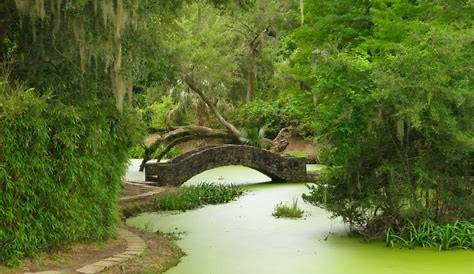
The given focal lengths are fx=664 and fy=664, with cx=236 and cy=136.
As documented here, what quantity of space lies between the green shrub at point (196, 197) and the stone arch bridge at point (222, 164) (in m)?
1.17

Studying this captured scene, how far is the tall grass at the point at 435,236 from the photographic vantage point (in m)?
8.33

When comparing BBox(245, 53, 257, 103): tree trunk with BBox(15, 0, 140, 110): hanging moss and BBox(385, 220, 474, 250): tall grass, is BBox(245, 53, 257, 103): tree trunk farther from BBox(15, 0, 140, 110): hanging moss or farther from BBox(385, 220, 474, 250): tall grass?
BBox(15, 0, 140, 110): hanging moss

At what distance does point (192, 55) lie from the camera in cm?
2531

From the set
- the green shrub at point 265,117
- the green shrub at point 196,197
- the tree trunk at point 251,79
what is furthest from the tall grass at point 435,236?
the tree trunk at point 251,79

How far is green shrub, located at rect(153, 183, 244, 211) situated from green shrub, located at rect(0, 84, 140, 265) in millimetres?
4728

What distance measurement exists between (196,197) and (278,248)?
5194mm

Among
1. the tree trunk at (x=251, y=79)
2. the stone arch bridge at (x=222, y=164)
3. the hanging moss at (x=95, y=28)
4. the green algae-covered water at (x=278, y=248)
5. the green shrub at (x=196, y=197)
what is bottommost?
the green algae-covered water at (x=278, y=248)

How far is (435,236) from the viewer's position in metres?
8.44

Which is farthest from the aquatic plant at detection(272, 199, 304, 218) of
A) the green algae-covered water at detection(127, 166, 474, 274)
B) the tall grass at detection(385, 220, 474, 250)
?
the tall grass at detection(385, 220, 474, 250)

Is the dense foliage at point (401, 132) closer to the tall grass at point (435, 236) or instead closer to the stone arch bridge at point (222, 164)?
the tall grass at point (435, 236)

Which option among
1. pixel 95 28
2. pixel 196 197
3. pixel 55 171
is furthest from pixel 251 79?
pixel 55 171

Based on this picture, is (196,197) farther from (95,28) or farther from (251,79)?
(251,79)

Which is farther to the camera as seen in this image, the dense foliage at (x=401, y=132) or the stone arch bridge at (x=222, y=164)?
the stone arch bridge at (x=222, y=164)

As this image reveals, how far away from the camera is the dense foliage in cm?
843
